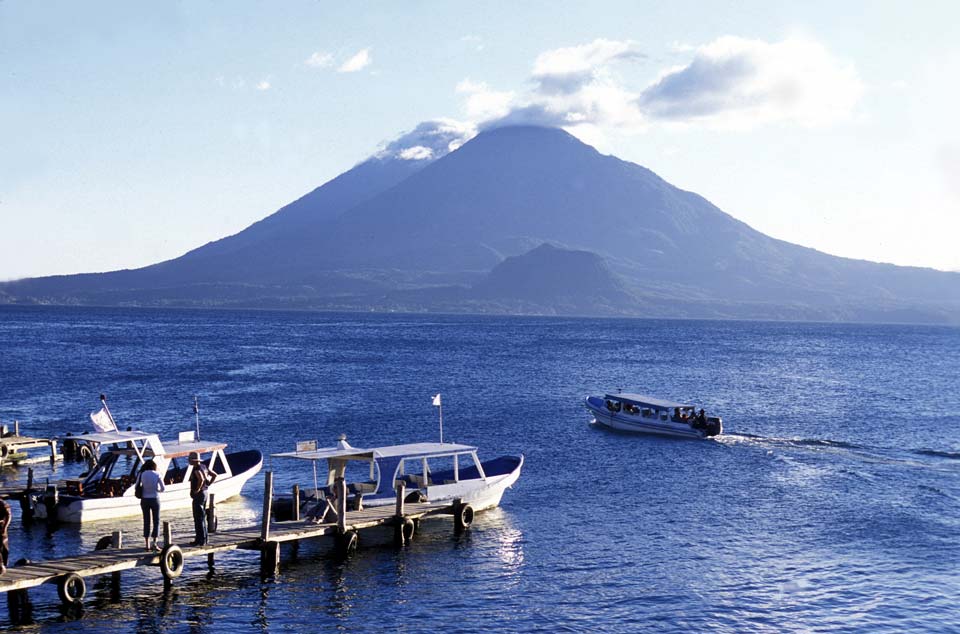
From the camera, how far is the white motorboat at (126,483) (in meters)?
38.0

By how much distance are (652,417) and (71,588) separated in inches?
1776

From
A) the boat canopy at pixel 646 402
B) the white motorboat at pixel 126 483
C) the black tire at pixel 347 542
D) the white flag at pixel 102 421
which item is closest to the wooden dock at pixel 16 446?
the white flag at pixel 102 421

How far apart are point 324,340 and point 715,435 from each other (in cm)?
12669

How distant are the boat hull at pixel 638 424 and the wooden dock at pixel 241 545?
29.6 metres

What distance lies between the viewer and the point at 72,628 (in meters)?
26.7

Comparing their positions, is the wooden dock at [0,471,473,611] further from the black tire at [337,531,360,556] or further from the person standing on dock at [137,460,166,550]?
the person standing on dock at [137,460,166,550]

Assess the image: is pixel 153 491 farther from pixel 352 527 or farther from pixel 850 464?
pixel 850 464

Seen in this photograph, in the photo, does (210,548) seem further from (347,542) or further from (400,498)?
(400,498)

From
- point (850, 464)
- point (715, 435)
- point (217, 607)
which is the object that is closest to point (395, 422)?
point (715, 435)

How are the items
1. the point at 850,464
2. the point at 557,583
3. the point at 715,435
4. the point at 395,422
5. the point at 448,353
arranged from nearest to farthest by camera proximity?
the point at 557,583 < the point at 850,464 < the point at 715,435 < the point at 395,422 < the point at 448,353

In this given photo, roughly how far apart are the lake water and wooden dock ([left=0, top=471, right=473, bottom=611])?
28.0 inches

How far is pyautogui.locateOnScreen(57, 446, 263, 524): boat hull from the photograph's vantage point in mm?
37875

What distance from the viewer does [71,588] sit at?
27875mm

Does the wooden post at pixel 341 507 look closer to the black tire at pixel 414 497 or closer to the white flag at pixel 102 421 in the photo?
the black tire at pixel 414 497
